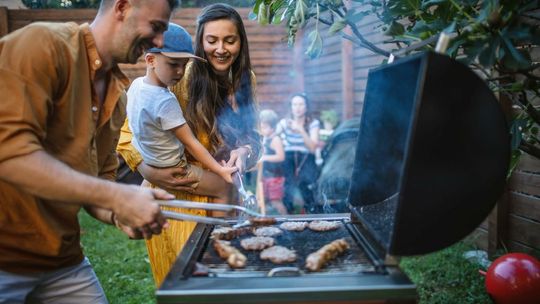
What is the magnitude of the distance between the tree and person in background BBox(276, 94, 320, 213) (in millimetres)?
4386

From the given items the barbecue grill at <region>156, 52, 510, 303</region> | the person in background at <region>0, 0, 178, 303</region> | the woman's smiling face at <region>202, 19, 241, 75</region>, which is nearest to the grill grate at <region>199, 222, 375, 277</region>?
the barbecue grill at <region>156, 52, 510, 303</region>

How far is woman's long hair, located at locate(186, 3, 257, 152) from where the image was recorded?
10.7 feet

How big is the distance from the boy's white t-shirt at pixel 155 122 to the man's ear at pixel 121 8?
3.23 ft

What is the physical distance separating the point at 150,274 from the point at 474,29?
14.2 ft

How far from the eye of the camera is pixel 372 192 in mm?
2689

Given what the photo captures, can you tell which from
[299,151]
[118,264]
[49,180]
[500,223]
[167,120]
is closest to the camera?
[49,180]

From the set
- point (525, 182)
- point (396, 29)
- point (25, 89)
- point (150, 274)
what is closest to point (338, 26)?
point (396, 29)

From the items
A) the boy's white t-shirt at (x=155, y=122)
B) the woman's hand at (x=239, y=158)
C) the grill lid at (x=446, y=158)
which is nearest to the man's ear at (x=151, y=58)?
the boy's white t-shirt at (x=155, y=122)

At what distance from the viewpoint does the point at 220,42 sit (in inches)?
127

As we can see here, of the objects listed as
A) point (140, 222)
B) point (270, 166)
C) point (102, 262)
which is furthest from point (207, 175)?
point (270, 166)

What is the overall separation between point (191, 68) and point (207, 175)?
2.55 ft

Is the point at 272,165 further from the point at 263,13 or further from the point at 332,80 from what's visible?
the point at 263,13

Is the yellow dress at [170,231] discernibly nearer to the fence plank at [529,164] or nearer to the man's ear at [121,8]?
the man's ear at [121,8]

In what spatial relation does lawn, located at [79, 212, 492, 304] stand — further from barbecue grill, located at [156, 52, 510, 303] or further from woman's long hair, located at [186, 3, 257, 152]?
barbecue grill, located at [156, 52, 510, 303]
